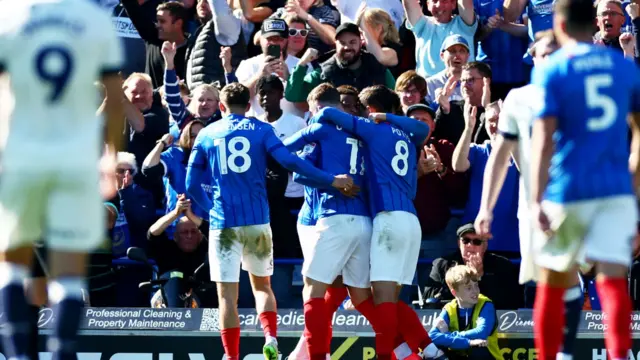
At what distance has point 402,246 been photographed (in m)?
11.1

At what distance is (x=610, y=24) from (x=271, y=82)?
11.0ft

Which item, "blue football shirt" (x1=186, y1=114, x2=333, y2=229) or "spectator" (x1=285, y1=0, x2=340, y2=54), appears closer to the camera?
"blue football shirt" (x1=186, y1=114, x2=333, y2=229)

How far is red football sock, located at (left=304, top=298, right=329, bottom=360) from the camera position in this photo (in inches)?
428

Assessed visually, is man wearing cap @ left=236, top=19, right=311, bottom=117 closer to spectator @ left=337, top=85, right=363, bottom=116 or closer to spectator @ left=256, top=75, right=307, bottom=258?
spectator @ left=256, top=75, right=307, bottom=258

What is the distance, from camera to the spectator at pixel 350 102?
11.5 metres

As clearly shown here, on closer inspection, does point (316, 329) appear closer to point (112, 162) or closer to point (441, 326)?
point (441, 326)

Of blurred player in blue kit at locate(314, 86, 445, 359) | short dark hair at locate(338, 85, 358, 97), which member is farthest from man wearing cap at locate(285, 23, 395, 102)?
blurred player in blue kit at locate(314, 86, 445, 359)

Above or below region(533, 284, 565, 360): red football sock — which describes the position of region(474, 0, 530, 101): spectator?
above

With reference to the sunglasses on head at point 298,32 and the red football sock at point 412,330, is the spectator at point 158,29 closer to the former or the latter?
the sunglasses on head at point 298,32

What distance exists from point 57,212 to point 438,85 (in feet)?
23.2

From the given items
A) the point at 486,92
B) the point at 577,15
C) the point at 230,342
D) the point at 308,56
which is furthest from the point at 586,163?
the point at 308,56

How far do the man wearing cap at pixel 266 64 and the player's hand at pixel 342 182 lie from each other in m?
2.96

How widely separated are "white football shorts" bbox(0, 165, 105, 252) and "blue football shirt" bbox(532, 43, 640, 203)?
2462 millimetres

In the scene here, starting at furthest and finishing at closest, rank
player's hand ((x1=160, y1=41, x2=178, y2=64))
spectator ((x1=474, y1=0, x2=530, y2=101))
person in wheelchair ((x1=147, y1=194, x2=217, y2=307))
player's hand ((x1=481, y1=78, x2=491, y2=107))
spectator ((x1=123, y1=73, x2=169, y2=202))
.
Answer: spectator ((x1=474, y1=0, x2=530, y2=101)), player's hand ((x1=160, y1=41, x2=178, y2=64)), spectator ((x1=123, y1=73, x2=169, y2=202)), player's hand ((x1=481, y1=78, x2=491, y2=107)), person in wheelchair ((x1=147, y1=194, x2=217, y2=307))
